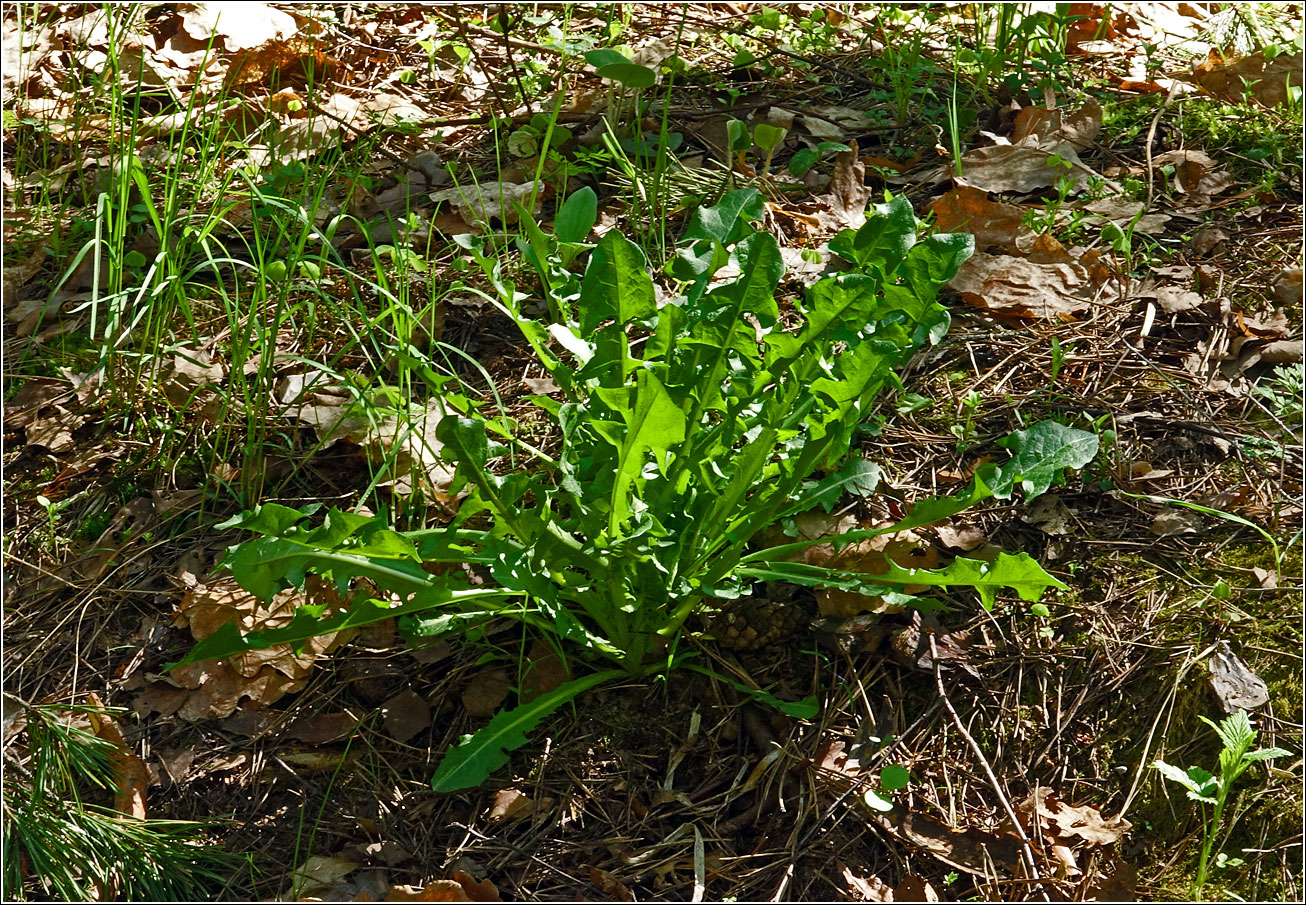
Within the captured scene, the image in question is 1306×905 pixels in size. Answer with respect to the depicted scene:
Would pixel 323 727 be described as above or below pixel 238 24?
below

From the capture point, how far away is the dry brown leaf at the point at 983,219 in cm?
246

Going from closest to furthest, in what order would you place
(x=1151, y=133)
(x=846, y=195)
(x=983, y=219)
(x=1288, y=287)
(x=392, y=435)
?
(x=392, y=435), (x=1288, y=287), (x=983, y=219), (x=846, y=195), (x=1151, y=133)

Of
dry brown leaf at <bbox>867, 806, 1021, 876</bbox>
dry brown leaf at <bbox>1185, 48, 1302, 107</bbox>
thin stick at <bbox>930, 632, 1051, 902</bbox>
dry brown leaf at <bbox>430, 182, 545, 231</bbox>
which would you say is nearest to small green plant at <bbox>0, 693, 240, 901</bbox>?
dry brown leaf at <bbox>867, 806, 1021, 876</bbox>

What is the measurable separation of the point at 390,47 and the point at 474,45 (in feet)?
0.87

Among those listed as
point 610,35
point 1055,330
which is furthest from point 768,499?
point 610,35

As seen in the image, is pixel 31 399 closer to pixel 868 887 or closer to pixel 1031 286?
pixel 868 887

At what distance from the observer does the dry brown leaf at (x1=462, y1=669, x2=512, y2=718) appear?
5.98 feet

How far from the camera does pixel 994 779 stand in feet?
5.57

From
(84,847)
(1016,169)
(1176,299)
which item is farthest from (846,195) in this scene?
(84,847)

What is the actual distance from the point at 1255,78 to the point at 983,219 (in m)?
1.13

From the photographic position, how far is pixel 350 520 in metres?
1.56

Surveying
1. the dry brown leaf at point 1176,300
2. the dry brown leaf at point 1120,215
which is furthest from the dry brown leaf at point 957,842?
the dry brown leaf at point 1120,215

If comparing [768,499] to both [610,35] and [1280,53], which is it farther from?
[1280,53]

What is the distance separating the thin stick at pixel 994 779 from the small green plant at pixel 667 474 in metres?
0.19
